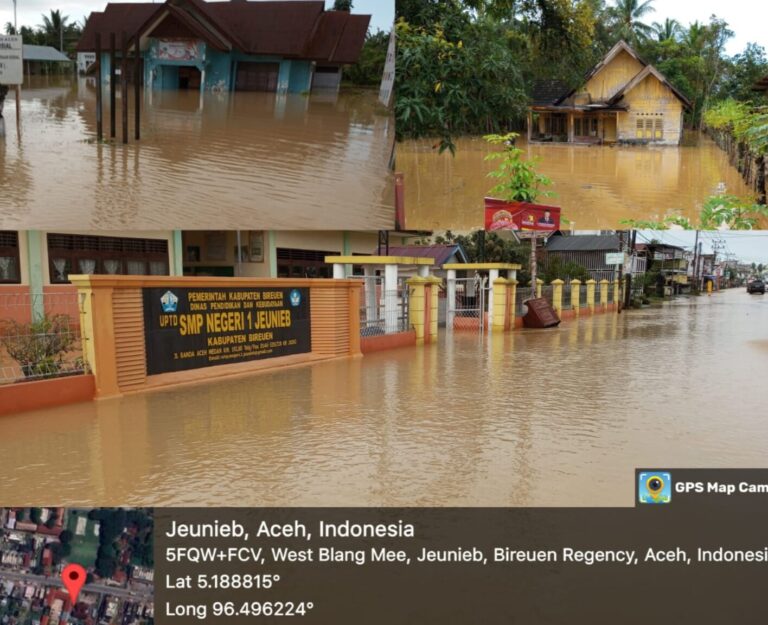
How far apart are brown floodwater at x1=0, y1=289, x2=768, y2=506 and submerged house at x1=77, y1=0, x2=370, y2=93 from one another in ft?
14.0

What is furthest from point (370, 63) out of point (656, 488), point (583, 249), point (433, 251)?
point (583, 249)

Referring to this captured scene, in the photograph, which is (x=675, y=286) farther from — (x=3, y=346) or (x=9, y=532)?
(x=9, y=532)

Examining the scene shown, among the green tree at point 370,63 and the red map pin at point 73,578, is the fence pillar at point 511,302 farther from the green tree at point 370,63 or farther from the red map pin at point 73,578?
the red map pin at point 73,578

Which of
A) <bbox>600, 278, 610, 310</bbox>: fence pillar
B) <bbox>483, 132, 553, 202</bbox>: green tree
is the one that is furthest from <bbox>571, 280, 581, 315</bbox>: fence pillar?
<bbox>483, 132, 553, 202</bbox>: green tree

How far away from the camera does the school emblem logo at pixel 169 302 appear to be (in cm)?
683

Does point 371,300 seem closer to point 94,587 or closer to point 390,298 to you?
point 390,298

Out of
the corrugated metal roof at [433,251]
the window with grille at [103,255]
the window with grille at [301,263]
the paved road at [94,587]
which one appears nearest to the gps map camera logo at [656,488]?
the paved road at [94,587]

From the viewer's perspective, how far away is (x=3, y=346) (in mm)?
6020

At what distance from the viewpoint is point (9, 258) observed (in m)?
11.1

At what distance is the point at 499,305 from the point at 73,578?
44.2 ft

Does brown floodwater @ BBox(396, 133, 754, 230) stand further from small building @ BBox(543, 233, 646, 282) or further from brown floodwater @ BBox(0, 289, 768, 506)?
small building @ BBox(543, 233, 646, 282)

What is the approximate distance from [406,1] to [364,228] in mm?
2874

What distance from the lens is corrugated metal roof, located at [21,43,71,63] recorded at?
7.40 m

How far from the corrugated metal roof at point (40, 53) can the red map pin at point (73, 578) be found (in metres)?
6.80
